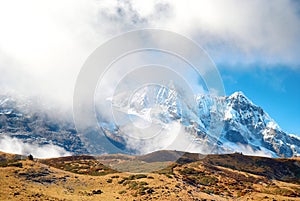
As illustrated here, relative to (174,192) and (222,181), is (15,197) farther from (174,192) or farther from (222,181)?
(222,181)

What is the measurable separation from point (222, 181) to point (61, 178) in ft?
138

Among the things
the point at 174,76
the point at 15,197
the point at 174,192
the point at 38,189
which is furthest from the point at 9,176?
the point at 174,76

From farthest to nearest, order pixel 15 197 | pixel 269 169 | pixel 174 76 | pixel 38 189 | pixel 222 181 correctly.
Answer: pixel 269 169
pixel 222 181
pixel 174 76
pixel 38 189
pixel 15 197

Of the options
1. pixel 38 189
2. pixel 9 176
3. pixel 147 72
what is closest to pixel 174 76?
pixel 147 72

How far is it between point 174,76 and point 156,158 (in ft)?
465

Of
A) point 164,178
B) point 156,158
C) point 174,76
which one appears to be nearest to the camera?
point 174,76

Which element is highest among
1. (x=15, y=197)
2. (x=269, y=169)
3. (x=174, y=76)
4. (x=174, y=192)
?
(x=174, y=76)

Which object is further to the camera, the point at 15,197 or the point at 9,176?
the point at 9,176

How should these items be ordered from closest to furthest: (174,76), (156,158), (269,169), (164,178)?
(174,76), (164,178), (269,169), (156,158)

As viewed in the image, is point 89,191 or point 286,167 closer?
point 89,191

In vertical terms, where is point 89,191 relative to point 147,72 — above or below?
below

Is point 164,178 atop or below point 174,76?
below

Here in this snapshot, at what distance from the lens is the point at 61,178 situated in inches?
2606

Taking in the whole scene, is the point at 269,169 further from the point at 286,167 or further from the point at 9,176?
the point at 9,176
